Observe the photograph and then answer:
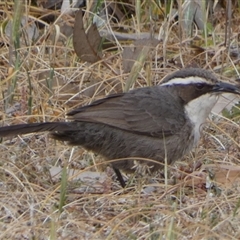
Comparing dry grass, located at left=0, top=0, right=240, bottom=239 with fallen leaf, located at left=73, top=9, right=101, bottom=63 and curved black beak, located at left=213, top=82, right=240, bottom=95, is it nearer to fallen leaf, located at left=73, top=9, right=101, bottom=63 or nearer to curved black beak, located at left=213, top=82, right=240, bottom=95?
fallen leaf, located at left=73, top=9, right=101, bottom=63

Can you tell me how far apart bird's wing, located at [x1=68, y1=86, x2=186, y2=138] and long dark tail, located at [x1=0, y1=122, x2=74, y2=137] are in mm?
99

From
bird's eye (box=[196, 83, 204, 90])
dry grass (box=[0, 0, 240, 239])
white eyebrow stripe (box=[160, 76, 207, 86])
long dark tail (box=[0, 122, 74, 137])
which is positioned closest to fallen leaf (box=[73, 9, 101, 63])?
dry grass (box=[0, 0, 240, 239])

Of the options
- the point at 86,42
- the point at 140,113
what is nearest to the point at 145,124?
the point at 140,113

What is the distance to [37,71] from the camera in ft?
23.8

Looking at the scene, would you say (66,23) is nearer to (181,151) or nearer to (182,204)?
(181,151)

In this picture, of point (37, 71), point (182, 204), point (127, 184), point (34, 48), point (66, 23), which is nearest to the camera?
point (182, 204)

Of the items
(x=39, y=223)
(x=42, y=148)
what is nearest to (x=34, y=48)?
(x=42, y=148)

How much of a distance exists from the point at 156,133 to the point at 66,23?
276cm

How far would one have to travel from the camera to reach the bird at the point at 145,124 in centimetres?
575

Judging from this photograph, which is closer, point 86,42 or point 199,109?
point 199,109

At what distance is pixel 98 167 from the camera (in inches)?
241

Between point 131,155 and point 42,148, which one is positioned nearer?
point 131,155

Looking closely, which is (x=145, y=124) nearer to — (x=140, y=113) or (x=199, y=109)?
(x=140, y=113)

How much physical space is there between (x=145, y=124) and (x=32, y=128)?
81cm
